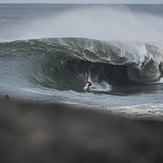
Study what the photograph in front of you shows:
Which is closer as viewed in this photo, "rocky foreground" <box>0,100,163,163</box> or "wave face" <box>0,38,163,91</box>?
"rocky foreground" <box>0,100,163,163</box>

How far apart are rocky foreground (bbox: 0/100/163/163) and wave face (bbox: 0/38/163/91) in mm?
9442

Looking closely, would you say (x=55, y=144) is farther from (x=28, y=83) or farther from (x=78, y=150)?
(x=28, y=83)

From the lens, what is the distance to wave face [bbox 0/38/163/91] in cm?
1126

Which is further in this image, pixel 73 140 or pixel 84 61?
pixel 84 61

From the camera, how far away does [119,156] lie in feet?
2.48

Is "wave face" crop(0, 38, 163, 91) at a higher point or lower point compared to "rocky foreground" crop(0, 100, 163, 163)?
higher

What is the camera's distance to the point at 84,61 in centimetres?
1290

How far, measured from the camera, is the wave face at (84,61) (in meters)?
11.3

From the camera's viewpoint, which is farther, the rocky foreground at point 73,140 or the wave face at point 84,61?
the wave face at point 84,61

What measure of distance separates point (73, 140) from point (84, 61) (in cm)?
1216

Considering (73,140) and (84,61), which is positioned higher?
(84,61)

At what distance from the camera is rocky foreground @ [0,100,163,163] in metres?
0.75

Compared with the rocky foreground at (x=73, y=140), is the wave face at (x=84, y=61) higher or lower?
higher

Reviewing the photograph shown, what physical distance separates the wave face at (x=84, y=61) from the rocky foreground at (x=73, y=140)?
31.0 feet
